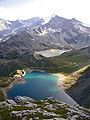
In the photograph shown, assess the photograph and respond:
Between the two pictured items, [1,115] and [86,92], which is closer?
[1,115]

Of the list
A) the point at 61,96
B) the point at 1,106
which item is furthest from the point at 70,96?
the point at 1,106

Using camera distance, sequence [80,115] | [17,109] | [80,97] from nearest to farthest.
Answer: [17,109]
[80,115]
[80,97]

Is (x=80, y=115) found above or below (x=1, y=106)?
below

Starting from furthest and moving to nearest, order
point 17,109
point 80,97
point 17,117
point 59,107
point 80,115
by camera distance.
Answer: point 80,97, point 59,107, point 80,115, point 17,109, point 17,117

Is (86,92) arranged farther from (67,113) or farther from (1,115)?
(1,115)

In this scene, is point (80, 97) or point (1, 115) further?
point (80, 97)

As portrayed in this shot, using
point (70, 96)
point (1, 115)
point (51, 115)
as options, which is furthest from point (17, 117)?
point (70, 96)

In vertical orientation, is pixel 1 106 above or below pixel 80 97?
above

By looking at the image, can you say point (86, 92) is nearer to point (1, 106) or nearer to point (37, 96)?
point (37, 96)

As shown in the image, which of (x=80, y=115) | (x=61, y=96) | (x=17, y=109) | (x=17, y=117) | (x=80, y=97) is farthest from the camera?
(x=61, y=96)
